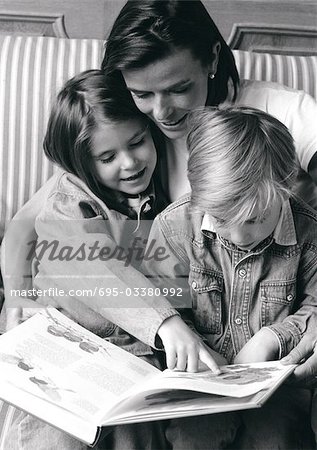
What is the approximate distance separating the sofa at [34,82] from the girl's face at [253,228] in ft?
1.27

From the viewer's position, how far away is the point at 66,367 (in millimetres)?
891

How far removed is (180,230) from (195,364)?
0.75 ft

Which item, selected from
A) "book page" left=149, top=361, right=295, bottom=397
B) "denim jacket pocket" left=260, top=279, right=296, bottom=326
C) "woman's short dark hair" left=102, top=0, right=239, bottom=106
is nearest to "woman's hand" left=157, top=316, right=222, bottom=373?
"book page" left=149, top=361, right=295, bottom=397

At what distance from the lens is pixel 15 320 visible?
1.07 metres

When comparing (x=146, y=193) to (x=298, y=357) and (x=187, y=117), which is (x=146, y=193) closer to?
(x=187, y=117)

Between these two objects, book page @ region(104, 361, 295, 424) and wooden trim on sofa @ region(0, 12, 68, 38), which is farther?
wooden trim on sofa @ region(0, 12, 68, 38)

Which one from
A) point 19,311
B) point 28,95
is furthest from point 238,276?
point 28,95

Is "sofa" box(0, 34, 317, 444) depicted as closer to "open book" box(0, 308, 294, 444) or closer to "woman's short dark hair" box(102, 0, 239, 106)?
"woman's short dark hair" box(102, 0, 239, 106)

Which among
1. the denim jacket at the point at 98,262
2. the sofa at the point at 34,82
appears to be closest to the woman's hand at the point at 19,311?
the denim jacket at the point at 98,262

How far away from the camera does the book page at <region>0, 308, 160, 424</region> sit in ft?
2.70

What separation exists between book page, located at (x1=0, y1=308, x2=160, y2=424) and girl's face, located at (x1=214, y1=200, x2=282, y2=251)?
0.22 meters

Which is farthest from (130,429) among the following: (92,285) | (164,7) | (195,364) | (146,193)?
(164,7)

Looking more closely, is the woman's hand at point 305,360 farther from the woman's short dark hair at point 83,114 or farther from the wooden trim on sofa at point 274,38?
the wooden trim on sofa at point 274,38

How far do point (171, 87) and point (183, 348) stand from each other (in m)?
0.41
